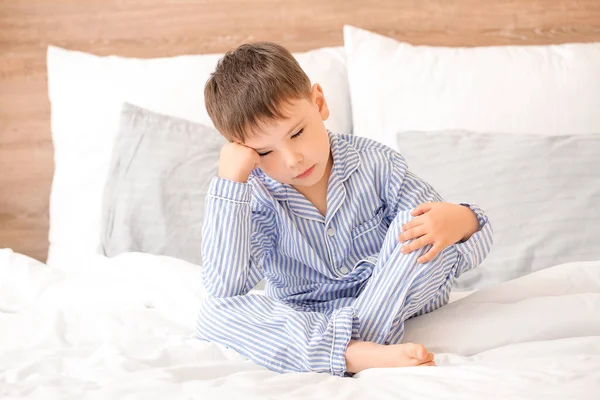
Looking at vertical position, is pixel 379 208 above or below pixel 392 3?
below

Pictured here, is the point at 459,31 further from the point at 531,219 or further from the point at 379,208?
the point at 379,208

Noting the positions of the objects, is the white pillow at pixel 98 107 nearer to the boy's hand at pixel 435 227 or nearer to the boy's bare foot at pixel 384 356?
the boy's hand at pixel 435 227

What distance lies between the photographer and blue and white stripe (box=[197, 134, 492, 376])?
3.82 ft

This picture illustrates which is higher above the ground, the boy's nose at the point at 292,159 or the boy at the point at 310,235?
the boy's nose at the point at 292,159

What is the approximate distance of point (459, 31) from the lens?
2.22 metres

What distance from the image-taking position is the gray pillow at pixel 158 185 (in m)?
1.78

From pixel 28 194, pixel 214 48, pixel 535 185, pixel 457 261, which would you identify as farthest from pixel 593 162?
pixel 28 194

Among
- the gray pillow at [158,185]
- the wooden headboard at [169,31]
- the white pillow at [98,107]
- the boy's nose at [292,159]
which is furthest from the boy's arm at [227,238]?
the wooden headboard at [169,31]

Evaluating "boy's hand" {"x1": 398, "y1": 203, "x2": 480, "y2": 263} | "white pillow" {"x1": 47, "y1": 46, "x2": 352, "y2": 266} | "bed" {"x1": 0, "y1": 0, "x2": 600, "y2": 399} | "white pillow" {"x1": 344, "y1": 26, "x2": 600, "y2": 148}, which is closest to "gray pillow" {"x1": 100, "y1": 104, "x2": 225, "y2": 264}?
"bed" {"x1": 0, "y1": 0, "x2": 600, "y2": 399}

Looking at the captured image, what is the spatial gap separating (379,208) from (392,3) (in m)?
1.05

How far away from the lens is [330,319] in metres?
1.17

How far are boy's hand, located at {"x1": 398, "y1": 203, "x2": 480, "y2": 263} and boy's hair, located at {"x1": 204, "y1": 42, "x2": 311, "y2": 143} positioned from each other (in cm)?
26

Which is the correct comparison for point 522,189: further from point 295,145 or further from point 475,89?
point 295,145

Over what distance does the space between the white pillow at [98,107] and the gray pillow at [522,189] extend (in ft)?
1.21
